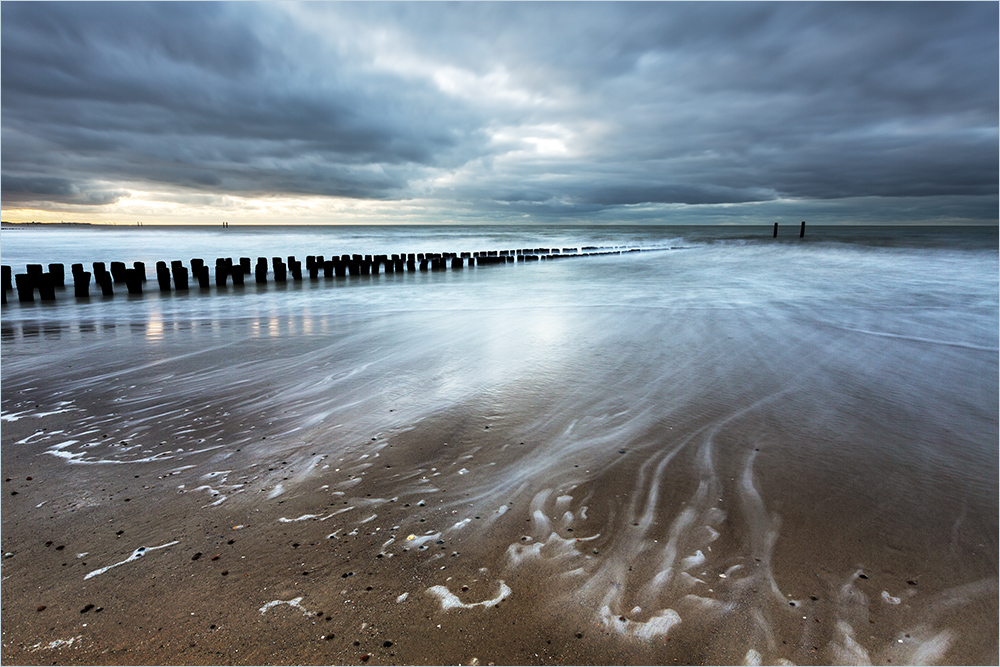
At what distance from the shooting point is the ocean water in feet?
7.44

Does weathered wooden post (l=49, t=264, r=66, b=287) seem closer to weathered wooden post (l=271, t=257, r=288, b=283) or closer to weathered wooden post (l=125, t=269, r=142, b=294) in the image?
weathered wooden post (l=125, t=269, r=142, b=294)

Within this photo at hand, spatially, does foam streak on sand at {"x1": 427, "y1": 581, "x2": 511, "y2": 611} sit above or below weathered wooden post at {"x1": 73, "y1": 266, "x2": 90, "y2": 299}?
below

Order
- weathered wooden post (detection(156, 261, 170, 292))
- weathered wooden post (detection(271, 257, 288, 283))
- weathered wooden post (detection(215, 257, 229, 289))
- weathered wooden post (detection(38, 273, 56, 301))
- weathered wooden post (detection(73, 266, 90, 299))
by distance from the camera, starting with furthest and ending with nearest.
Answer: weathered wooden post (detection(271, 257, 288, 283)) → weathered wooden post (detection(215, 257, 229, 289)) → weathered wooden post (detection(156, 261, 170, 292)) → weathered wooden post (detection(73, 266, 90, 299)) → weathered wooden post (detection(38, 273, 56, 301))

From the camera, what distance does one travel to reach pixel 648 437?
152 inches

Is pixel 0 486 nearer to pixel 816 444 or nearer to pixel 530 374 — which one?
pixel 530 374

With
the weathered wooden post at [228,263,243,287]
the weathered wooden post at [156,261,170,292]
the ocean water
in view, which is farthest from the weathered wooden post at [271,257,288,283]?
the ocean water

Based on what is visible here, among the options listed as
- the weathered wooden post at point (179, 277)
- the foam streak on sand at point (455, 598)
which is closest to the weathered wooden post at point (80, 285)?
the weathered wooden post at point (179, 277)

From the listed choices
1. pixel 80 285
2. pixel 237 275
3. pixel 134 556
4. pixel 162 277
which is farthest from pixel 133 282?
pixel 134 556

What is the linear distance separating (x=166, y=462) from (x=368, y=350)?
3.40m

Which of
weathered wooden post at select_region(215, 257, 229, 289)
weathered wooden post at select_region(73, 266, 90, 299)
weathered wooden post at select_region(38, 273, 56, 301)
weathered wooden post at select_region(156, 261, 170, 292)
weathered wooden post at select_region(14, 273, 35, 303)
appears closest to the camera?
weathered wooden post at select_region(14, 273, 35, 303)

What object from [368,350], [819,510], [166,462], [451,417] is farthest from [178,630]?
[368,350]

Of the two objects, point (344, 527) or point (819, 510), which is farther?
point (819, 510)

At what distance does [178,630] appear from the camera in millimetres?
2035

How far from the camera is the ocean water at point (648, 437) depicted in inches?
89.3
